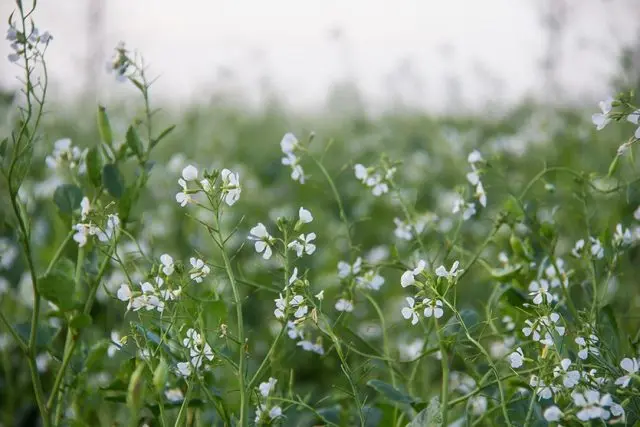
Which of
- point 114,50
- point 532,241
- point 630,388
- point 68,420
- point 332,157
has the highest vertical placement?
point 332,157

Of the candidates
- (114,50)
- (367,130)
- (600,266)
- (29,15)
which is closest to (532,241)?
(600,266)

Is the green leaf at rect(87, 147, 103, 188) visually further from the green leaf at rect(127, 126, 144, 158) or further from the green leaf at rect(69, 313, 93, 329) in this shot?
the green leaf at rect(69, 313, 93, 329)

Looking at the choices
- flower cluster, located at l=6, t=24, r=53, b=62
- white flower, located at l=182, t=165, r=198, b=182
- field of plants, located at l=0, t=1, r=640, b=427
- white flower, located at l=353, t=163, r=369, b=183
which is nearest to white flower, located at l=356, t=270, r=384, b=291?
field of plants, located at l=0, t=1, r=640, b=427

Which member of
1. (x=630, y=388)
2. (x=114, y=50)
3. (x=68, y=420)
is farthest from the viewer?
(x=114, y=50)

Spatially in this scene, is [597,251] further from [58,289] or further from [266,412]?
[58,289]

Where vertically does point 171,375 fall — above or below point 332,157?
below

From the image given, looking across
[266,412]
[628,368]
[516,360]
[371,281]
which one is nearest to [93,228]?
[266,412]

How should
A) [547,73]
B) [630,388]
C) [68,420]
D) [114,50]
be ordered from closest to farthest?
[630,388] < [68,420] < [114,50] < [547,73]

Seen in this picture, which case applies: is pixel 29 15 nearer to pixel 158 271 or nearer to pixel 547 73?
pixel 158 271
